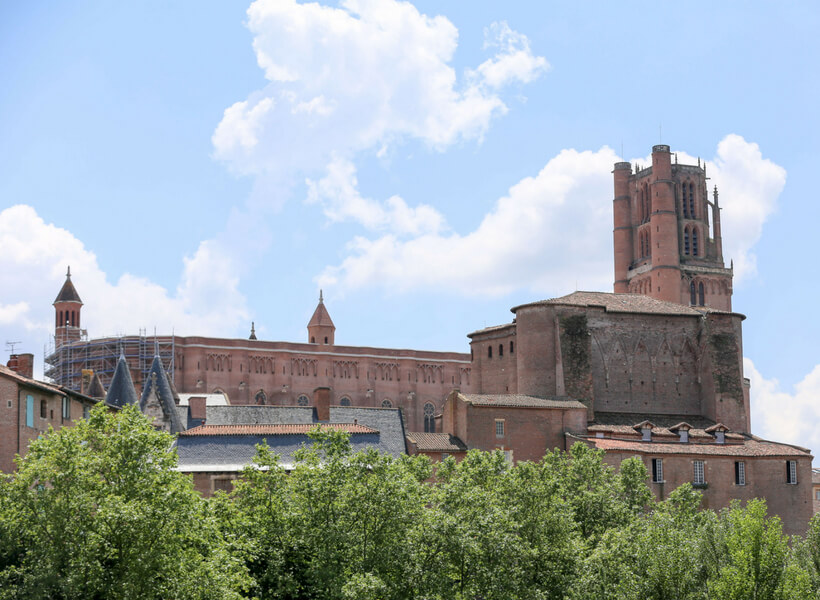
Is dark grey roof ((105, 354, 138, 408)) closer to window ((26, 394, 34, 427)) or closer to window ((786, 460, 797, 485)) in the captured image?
window ((26, 394, 34, 427))

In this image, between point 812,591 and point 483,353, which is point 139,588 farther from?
point 483,353

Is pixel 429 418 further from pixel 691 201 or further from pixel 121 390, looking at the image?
pixel 121 390

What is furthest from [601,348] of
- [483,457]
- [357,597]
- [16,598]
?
[16,598]

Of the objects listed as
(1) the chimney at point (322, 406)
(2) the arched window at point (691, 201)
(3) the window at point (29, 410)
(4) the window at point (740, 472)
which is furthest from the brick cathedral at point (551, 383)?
(2) the arched window at point (691, 201)

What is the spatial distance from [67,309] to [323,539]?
64524mm

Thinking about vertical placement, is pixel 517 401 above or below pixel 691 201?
below

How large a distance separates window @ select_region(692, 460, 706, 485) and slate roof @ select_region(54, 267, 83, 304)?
52193 mm

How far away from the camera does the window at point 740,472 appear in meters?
63.7

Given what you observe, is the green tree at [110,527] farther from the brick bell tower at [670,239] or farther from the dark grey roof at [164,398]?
the brick bell tower at [670,239]

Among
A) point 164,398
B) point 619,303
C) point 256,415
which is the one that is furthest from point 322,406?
point 619,303

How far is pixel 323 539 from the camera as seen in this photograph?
115 feet

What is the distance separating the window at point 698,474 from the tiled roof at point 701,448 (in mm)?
508

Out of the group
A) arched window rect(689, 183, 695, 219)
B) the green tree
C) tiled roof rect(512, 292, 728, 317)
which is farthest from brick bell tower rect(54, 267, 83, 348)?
the green tree

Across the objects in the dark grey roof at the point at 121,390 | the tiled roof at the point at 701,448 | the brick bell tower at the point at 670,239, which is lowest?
the tiled roof at the point at 701,448
